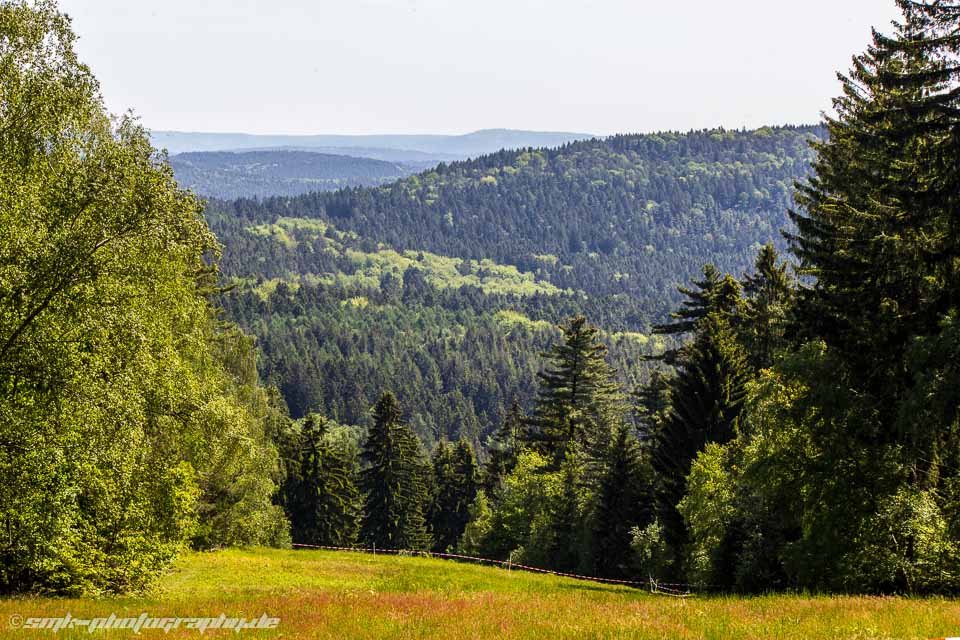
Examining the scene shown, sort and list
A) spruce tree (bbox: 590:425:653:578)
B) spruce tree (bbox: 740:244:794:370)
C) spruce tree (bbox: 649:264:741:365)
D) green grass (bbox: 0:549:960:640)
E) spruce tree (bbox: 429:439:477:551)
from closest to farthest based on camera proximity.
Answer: green grass (bbox: 0:549:960:640), spruce tree (bbox: 740:244:794:370), spruce tree (bbox: 649:264:741:365), spruce tree (bbox: 590:425:653:578), spruce tree (bbox: 429:439:477:551)

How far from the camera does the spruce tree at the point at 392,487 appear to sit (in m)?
79.0

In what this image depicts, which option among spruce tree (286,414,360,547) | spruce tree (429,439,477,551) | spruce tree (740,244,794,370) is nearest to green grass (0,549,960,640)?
spruce tree (740,244,794,370)

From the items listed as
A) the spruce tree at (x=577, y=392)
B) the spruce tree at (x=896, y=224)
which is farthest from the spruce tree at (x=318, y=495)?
the spruce tree at (x=896, y=224)

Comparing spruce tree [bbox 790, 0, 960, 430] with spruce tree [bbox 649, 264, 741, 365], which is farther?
spruce tree [bbox 649, 264, 741, 365]

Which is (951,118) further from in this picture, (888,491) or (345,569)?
(345,569)

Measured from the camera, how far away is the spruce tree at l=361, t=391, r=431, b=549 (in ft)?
259

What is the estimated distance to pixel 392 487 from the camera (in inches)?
3142

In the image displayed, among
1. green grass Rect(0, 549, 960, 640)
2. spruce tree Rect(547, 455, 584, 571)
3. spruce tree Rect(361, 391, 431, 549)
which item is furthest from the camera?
spruce tree Rect(361, 391, 431, 549)

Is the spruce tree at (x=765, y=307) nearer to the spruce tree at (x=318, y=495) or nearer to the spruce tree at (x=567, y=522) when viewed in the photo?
the spruce tree at (x=567, y=522)

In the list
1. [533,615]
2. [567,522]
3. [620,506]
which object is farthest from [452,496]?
[533,615]

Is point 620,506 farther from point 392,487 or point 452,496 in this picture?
point 452,496

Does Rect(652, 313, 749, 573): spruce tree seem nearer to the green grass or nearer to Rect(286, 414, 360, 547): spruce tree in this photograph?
the green grass

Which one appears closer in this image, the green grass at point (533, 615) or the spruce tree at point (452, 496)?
the green grass at point (533, 615)

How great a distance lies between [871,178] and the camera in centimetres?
2480
